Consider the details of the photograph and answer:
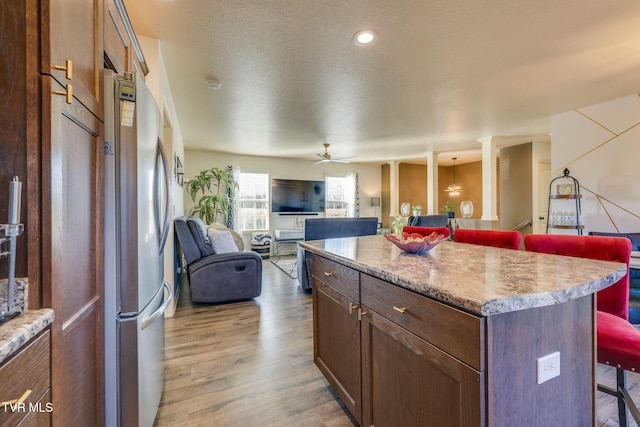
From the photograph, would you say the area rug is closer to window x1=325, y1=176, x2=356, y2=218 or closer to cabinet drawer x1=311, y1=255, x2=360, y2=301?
window x1=325, y1=176, x2=356, y2=218

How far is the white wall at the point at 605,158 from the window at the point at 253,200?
5.86m

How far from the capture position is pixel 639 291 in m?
2.54

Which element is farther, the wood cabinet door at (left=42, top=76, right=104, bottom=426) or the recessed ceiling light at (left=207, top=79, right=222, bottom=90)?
the recessed ceiling light at (left=207, top=79, right=222, bottom=90)

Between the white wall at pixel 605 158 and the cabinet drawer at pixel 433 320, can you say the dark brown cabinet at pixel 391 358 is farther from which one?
the white wall at pixel 605 158

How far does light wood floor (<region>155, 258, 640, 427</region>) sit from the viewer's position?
157 cm

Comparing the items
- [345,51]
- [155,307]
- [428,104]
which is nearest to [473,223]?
[428,104]

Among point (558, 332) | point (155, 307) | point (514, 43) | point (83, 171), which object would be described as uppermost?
point (514, 43)

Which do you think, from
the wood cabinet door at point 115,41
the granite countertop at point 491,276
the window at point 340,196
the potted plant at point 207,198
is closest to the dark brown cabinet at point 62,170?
the wood cabinet door at point 115,41

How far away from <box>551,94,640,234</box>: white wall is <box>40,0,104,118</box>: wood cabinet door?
5308 mm

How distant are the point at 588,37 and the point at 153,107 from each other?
3.24m

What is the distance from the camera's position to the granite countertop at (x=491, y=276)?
757mm

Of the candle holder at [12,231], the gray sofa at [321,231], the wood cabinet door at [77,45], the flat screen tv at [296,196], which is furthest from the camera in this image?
the flat screen tv at [296,196]

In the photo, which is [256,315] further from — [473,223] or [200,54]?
[473,223]

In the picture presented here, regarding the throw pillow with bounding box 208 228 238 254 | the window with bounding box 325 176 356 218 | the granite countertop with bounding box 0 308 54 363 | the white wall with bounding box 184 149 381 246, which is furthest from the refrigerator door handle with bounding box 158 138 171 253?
the window with bounding box 325 176 356 218
